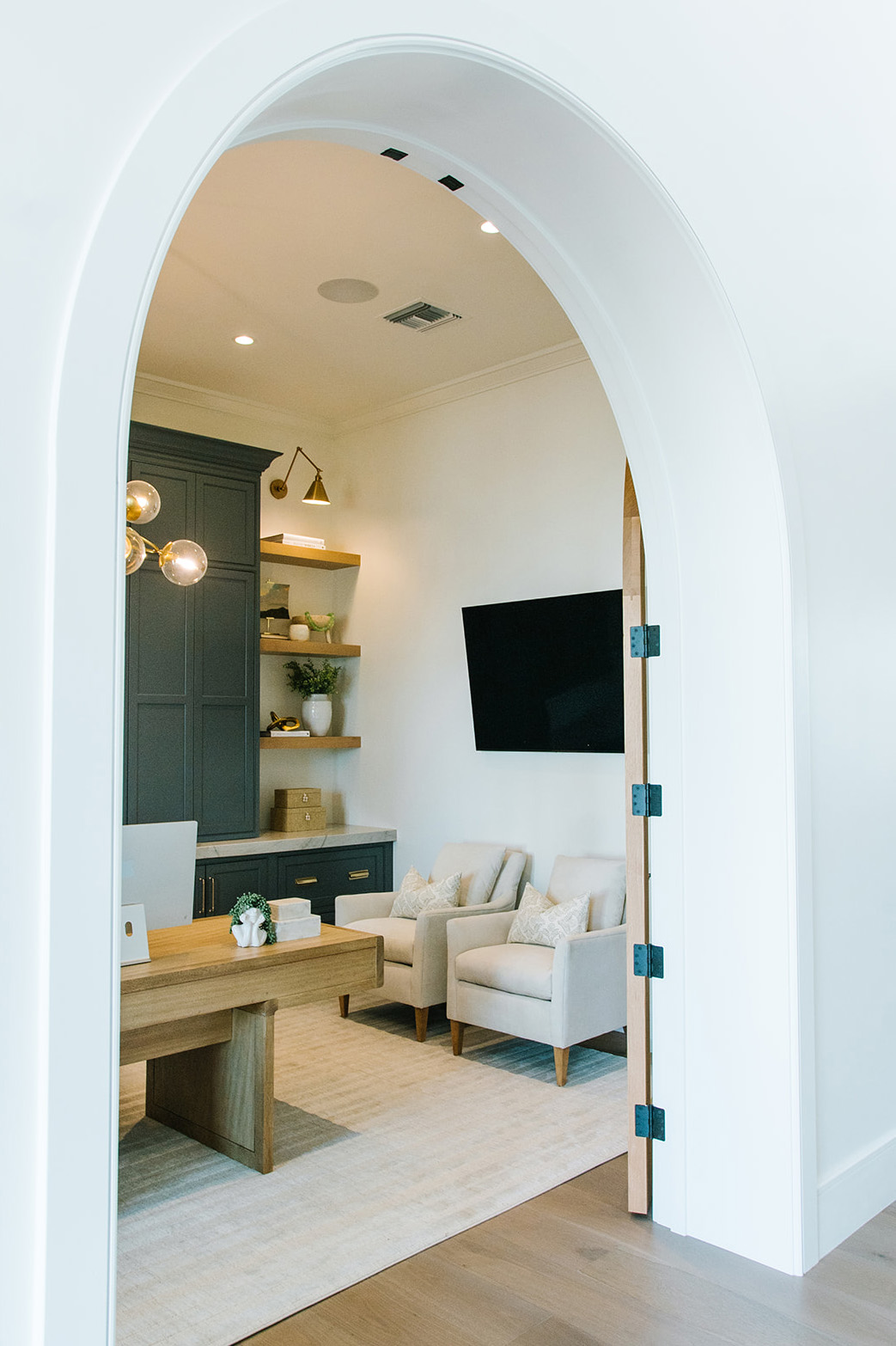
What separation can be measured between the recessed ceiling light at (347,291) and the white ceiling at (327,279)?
0.11ft

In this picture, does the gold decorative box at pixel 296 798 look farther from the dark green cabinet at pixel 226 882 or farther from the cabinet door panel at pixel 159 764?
the cabinet door panel at pixel 159 764

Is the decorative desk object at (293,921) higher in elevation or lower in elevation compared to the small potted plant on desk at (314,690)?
lower

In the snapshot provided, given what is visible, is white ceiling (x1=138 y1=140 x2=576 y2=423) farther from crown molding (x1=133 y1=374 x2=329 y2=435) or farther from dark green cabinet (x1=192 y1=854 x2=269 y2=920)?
dark green cabinet (x1=192 y1=854 x2=269 y2=920)

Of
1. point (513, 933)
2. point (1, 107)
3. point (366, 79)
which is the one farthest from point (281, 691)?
point (1, 107)

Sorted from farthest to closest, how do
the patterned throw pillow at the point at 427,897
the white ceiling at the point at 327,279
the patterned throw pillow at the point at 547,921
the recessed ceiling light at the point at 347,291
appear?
the patterned throw pillow at the point at 427,897
the recessed ceiling light at the point at 347,291
the patterned throw pillow at the point at 547,921
the white ceiling at the point at 327,279

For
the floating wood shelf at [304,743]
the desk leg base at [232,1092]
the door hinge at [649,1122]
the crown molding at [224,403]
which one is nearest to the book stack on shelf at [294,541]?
the crown molding at [224,403]

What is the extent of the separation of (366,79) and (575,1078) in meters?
3.68

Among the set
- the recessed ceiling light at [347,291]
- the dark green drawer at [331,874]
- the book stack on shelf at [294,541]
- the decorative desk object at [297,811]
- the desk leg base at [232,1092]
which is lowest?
the desk leg base at [232,1092]

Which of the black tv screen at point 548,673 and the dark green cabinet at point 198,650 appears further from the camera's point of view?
the dark green cabinet at point 198,650

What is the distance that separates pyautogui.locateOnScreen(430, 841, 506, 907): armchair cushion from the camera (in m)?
5.22

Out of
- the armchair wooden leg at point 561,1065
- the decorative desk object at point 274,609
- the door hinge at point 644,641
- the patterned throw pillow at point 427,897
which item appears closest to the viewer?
the door hinge at point 644,641

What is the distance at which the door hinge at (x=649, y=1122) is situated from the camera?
282cm

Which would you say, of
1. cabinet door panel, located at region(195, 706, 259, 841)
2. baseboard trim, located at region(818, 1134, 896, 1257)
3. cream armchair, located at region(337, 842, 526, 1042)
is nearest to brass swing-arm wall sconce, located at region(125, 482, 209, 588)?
cabinet door panel, located at region(195, 706, 259, 841)

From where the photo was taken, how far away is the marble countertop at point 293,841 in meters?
5.38
